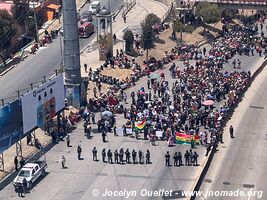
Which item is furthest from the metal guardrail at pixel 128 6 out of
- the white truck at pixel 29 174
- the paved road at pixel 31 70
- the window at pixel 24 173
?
the window at pixel 24 173

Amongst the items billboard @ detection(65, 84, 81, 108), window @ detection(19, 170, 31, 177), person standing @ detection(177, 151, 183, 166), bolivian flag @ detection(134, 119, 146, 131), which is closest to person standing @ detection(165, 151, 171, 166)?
person standing @ detection(177, 151, 183, 166)

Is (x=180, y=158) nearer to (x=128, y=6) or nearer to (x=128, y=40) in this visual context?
(x=128, y=40)

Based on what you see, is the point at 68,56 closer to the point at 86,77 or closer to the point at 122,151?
the point at 86,77

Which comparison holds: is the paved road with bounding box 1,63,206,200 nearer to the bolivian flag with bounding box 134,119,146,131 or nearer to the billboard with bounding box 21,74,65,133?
the bolivian flag with bounding box 134,119,146,131

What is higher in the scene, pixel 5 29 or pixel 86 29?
pixel 5 29

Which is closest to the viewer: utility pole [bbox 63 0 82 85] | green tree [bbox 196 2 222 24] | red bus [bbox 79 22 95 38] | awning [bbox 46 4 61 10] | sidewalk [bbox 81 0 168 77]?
utility pole [bbox 63 0 82 85]

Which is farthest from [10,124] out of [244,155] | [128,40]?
[128,40]
